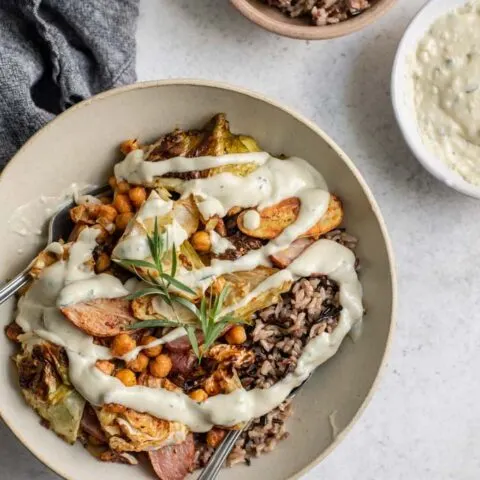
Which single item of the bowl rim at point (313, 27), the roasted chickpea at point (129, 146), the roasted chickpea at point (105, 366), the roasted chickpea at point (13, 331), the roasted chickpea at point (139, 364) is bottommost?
the roasted chickpea at point (139, 364)

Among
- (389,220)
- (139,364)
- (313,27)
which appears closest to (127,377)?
(139,364)

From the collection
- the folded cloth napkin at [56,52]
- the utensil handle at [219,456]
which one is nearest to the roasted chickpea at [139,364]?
the utensil handle at [219,456]

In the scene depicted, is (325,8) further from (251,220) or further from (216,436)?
(216,436)

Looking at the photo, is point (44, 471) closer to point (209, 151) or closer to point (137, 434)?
point (137, 434)

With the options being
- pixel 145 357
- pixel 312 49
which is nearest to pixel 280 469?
pixel 145 357

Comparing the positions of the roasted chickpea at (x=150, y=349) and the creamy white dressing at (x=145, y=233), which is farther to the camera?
the roasted chickpea at (x=150, y=349)

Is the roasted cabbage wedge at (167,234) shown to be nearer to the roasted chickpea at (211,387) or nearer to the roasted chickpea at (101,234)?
the roasted chickpea at (101,234)

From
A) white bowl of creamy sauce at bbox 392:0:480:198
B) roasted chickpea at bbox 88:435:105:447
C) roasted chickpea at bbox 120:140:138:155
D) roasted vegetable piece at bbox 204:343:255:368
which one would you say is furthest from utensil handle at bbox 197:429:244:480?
white bowl of creamy sauce at bbox 392:0:480:198

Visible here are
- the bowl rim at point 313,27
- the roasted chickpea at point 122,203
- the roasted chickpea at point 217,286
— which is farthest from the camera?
the bowl rim at point 313,27
